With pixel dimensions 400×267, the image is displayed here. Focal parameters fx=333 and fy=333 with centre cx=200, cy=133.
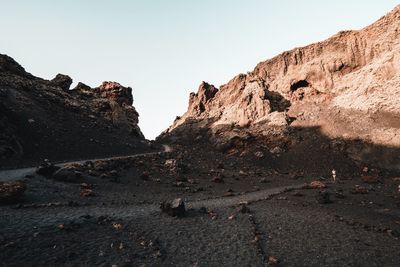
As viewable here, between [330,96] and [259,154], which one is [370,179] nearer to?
[259,154]

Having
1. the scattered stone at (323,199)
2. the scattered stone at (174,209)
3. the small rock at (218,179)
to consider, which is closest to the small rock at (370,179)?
the scattered stone at (323,199)

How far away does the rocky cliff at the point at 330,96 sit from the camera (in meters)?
39.4

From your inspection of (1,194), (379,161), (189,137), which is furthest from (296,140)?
(1,194)

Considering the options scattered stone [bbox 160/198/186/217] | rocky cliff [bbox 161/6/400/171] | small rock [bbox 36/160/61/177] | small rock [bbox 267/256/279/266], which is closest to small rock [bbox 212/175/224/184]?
scattered stone [bbox 160/198/186/217]

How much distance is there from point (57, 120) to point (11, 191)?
30.0 meters

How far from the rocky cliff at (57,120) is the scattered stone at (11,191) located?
13.8m

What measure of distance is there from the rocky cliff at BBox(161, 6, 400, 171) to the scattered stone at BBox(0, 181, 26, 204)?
109 feet

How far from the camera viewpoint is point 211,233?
50.0ft

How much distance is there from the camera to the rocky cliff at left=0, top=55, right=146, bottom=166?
113ft

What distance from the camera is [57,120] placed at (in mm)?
44469

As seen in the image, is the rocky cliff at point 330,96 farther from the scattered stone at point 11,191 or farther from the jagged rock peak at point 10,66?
the scattered stone at point 11,191

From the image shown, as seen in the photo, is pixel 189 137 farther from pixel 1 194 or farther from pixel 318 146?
pixel 1 194

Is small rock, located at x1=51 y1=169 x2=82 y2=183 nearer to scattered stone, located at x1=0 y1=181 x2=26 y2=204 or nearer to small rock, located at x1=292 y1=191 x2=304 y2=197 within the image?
scattered stone, located at x1=0 y1=181 x2=26 y2=204

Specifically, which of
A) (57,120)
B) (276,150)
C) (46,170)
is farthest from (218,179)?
(57,120)
